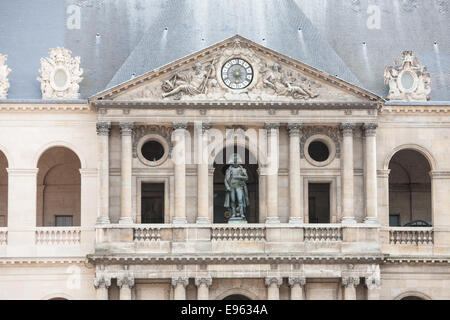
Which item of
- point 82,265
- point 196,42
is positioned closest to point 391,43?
point 196,42

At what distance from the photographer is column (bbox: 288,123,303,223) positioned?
4919cm

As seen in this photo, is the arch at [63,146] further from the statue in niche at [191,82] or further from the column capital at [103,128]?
the statue in niche at [191,82]

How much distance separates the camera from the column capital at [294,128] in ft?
161

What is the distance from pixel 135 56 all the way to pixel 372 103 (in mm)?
10473

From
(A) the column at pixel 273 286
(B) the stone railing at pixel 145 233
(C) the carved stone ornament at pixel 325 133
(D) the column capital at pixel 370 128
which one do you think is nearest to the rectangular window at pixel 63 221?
(B) the stone railing at pixel 145 233

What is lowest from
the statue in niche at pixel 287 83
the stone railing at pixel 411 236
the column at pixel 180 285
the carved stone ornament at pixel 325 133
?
the column at pixel 180 285

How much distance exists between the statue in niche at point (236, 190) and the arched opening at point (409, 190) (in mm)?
7874

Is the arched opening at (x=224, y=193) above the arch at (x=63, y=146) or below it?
below

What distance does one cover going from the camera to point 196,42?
5175 cm

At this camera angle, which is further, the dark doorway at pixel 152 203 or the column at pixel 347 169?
the dark doorway at pixel 152 203

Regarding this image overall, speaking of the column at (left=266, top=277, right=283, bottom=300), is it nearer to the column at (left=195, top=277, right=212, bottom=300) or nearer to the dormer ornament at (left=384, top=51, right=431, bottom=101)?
the column at (left=195, top=277, right=212, bottom=300)

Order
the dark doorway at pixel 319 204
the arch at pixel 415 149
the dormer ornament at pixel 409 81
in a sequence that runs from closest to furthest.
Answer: the arch at pixel 415 149 → the dormer ornament at pixel 409 81 → the dark doorway at pixel 319 204

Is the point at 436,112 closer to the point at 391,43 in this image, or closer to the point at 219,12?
the point at 391,43

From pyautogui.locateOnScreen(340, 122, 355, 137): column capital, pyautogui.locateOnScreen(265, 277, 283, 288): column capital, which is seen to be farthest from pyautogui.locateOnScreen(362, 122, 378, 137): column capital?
pyautogui.locateOnScreen(265, 277, 283, 288): column capital
